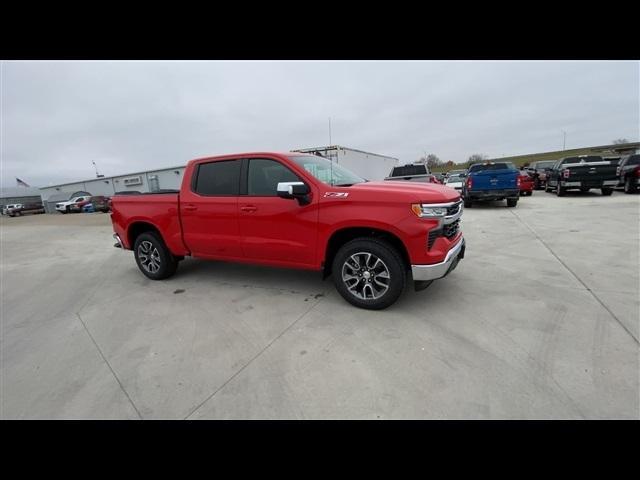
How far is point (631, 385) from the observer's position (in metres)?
2.16

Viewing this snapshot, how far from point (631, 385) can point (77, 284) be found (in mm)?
7363

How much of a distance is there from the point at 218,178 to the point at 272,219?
1.15 metres

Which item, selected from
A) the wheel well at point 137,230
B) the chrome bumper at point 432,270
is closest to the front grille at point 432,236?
the chrome bumper at point 432,270

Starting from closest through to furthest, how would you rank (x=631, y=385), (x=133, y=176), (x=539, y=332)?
(x=631, y=385)
(x=539, y=332)
(x=133, y=176)

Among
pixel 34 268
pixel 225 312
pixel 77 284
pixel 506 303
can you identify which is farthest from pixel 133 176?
pixel 506 303

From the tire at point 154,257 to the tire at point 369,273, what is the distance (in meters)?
3.05

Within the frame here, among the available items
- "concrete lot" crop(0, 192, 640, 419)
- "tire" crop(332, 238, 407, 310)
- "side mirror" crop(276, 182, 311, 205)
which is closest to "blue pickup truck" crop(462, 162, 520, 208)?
"concrete lot" crop(0, 192, 640, 419)

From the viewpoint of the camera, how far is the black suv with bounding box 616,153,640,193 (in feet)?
42.7

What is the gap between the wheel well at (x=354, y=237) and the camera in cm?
345

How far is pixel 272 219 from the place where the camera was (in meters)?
3.85

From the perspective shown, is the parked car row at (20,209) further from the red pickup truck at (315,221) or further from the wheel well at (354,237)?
the wheel well at (354,237)

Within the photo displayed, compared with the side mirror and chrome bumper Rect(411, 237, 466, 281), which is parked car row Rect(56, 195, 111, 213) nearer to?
the side mirror

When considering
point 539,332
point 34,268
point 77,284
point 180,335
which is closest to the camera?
point 539,332

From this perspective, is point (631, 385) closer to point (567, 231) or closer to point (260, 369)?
point (260, 369)
